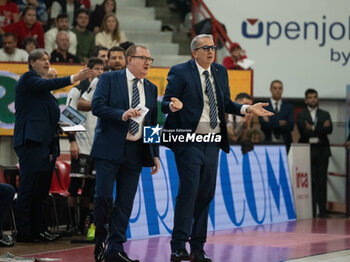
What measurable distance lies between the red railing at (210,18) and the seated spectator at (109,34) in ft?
6.17

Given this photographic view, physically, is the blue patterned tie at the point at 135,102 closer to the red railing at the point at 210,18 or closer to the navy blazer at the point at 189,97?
the navy blazer at the point at 189,97

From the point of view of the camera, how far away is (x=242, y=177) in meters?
12.1

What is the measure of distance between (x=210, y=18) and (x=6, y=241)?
25.6 feet

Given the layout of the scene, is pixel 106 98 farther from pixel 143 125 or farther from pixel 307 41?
pixel 307 41

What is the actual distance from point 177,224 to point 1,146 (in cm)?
534

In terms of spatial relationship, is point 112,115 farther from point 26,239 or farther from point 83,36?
point 83,36

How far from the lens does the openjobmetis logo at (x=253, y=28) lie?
1742 centimetres

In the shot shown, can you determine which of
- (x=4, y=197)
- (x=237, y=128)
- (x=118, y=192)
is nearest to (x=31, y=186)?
(x=4, y=197)

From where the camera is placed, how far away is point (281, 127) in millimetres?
13562

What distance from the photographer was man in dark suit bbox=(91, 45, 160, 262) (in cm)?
766

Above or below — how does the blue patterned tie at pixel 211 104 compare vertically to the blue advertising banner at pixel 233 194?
above

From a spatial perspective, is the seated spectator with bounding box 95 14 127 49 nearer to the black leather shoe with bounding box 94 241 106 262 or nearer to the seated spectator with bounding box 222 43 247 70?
the seated spectator with bounding box 222 43 247 70

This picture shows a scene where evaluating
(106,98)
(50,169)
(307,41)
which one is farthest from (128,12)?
(106,98)

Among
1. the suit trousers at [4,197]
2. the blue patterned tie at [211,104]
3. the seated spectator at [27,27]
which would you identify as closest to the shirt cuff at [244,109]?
the blue patterned tie at [211,104]
